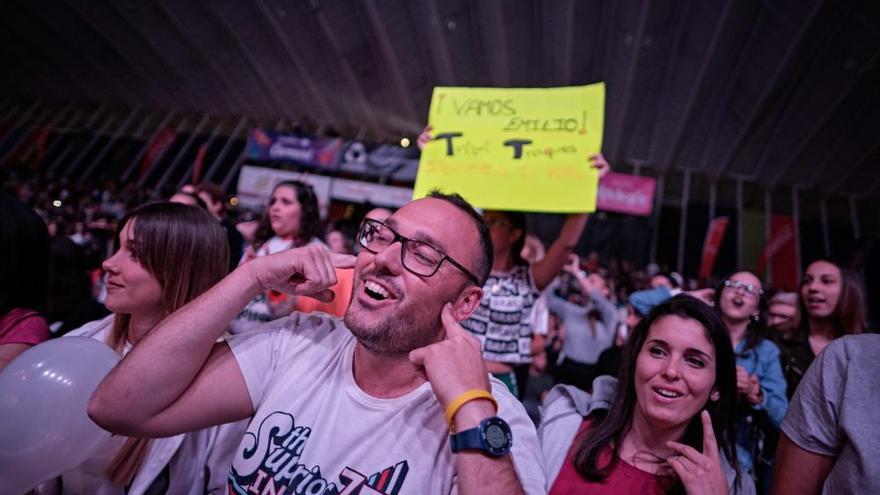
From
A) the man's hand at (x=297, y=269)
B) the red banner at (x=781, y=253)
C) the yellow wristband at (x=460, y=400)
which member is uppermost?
the red banner at (x=781, y=253)

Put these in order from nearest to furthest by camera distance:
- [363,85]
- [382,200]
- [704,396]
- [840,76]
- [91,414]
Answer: [91,414] → [704,396] → [840,76] → [363,85] → [382,200]

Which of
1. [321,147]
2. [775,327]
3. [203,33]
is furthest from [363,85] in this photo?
[775,327]

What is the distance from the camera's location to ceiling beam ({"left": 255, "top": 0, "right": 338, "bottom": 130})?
11.3 metres

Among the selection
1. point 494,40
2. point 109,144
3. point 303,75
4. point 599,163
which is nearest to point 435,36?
point 494,40

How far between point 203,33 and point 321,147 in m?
4.30

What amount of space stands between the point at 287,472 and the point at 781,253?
17.8m

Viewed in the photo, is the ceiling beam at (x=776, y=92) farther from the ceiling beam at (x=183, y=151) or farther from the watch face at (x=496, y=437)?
the ceiling beam at (x=183, y=151)

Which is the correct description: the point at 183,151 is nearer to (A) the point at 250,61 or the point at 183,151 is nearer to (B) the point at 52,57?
(B) the point at 52,57

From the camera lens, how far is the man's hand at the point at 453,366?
43.8 inches

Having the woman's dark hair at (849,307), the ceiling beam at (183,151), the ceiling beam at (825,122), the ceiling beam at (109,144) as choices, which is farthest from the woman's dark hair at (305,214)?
the ceiling beam at (109,144)

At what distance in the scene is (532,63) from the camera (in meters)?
12.1

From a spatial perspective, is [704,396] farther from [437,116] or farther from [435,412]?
[437,116]

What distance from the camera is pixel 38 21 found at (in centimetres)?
1441

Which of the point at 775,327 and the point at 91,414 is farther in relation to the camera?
the point at 775,327
